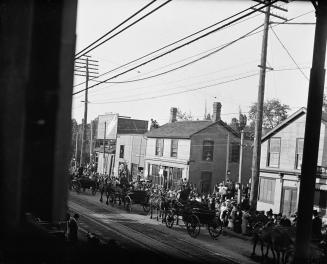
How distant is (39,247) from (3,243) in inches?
26.7

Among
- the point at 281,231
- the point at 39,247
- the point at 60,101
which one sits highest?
the point at 60,101

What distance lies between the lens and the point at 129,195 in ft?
69.3

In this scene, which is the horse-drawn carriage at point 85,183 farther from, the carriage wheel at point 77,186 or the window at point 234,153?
the window at point 234,153

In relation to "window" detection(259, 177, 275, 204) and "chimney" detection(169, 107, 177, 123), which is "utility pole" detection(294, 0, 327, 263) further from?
"chimney" detection(169, 107, 177, 123)

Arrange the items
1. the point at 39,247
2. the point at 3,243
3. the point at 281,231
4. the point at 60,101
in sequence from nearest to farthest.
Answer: the point at 60,101 → the point at 3,243 → the point at 39,247 → the point at 281,231

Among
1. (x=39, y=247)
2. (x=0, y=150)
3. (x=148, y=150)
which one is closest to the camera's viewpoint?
(x=0, y=150)

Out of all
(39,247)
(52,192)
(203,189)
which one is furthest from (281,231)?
(203,189)

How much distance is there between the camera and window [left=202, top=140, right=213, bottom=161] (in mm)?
35594

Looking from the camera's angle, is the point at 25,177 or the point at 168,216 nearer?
the point at 25,177

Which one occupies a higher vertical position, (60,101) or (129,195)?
(60,101)

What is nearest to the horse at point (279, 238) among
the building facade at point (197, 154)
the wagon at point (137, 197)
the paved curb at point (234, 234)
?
the paved curb at point (234, 234)

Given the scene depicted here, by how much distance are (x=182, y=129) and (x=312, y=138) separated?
104 ft

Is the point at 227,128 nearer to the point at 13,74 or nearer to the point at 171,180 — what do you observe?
the point at 171,180

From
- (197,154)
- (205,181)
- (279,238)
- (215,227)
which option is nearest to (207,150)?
(197,154)
